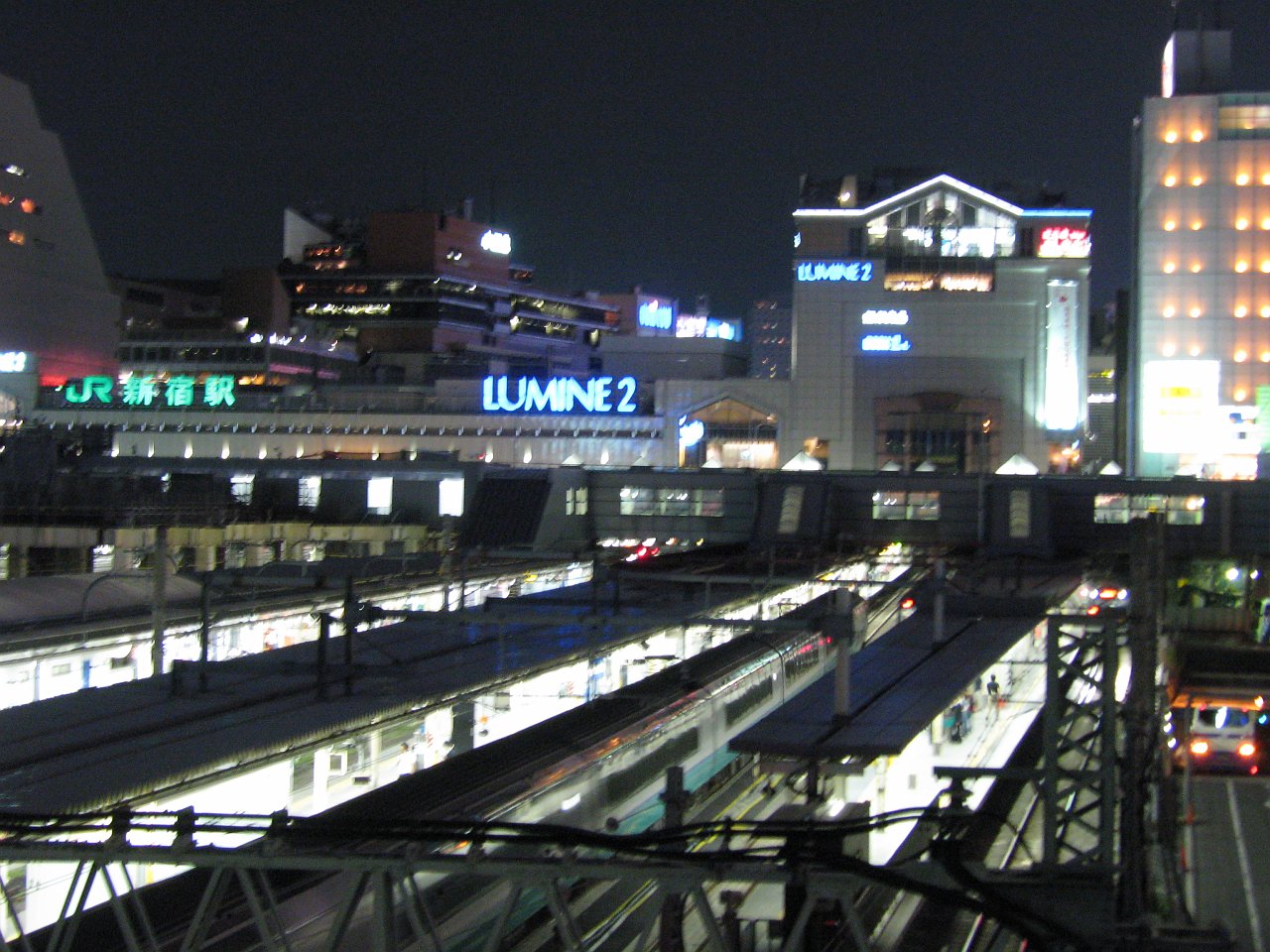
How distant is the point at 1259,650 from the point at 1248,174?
26124mm

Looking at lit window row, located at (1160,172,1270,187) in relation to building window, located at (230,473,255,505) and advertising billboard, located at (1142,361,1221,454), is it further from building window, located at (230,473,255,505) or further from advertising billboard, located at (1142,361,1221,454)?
building window, located at (230,473,255,505)

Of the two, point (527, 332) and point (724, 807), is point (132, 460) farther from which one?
point (527, 332)

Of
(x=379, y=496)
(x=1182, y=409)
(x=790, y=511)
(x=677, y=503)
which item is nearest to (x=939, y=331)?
(x=1182, y=409)

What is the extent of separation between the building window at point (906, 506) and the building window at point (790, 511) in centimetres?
199

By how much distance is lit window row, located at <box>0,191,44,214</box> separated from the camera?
58.6 metres

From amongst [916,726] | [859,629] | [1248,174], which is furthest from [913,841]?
[1248,174]

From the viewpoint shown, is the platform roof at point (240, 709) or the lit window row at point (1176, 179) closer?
the platform roof at point (240, 709)

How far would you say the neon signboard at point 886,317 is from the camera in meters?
50.2

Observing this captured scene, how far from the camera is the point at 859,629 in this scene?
17672 millimetres

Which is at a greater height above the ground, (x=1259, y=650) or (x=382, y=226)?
(x=382, y=226)

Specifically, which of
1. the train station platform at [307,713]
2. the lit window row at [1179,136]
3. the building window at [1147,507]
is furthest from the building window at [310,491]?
the lit window row at [1179,136]

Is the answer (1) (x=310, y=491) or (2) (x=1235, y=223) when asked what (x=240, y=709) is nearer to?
(1) (x=310, y=491)

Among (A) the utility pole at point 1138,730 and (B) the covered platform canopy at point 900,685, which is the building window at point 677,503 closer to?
(B) the covered platform canopy at point 900,685

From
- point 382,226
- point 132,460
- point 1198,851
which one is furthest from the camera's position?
point 382,226
